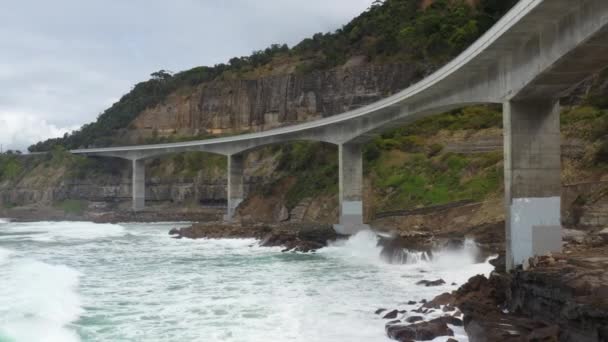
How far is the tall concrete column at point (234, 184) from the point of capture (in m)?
59.3

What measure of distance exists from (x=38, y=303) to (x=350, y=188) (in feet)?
88.3

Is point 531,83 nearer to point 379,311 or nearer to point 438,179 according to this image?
point 379,311

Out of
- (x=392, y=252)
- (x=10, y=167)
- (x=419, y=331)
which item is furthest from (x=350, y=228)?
(x=10, y=167)

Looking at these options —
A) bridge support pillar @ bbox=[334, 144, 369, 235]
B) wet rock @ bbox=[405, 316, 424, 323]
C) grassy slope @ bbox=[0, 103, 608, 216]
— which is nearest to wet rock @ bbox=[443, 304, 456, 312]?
wet rock @ bbox=[405, 316, 424, 323]

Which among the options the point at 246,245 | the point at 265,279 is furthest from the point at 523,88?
the point at 246,245

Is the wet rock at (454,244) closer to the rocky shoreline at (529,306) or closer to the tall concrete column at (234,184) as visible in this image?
the rocky shoreline at (529,306)

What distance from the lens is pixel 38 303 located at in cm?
1884

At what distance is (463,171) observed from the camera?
39375mm

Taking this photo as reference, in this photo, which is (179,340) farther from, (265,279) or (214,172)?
(214,172)

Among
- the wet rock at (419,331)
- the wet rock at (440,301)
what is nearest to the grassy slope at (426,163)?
the wet rock at (440,301)

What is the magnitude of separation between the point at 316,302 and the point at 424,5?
231 feet

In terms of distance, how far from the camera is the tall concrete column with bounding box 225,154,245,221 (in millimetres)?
59344

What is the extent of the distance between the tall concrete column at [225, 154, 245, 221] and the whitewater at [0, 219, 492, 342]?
22.4 m

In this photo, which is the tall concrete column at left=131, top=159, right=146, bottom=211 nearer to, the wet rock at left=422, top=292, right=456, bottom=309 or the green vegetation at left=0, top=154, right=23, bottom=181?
the green vegetation at left=0, top=154, right=23, bottom=181
